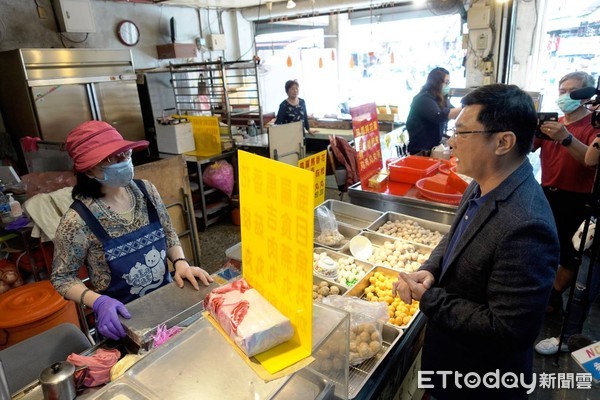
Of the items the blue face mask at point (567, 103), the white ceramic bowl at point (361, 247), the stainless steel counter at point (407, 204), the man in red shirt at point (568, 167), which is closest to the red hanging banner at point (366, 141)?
the stainless steel counter at point (407, 204)

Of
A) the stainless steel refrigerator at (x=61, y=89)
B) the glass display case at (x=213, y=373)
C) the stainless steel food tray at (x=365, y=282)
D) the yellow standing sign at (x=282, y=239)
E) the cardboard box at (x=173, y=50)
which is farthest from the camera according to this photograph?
the cardboard box at (x=173, y=50)

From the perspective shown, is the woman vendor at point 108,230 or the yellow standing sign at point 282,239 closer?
the yellow standing sign at point 282,239

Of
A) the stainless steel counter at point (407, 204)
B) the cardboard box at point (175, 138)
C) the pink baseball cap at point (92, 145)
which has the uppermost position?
the pink baseball cap at point (92, 145)

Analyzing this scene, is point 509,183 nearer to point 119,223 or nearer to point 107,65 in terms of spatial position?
point 119,223

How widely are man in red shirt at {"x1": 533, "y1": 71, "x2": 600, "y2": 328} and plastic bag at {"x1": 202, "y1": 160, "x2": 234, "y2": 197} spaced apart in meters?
3.70

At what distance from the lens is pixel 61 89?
15.7 feet

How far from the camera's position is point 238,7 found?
770cm

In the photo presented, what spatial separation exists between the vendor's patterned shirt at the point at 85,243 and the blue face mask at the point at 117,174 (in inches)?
4.1

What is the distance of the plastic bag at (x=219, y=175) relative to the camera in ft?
16.5

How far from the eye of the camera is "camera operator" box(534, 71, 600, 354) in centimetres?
261

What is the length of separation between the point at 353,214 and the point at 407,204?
0.44 m

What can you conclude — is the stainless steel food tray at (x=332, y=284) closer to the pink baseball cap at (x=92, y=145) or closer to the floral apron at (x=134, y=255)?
the floral apron at (x=134, y=255)

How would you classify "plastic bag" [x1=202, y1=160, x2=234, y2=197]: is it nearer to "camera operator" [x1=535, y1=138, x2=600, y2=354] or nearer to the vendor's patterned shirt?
the vendor's patterned shirt

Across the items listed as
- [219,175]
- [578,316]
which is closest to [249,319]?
[578,316]
